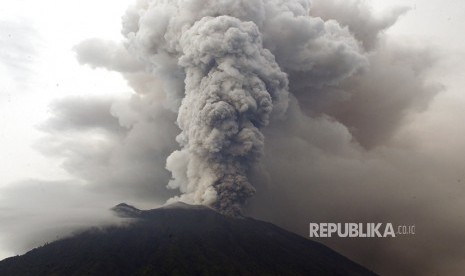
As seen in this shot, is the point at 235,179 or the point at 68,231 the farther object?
the point at 68,231

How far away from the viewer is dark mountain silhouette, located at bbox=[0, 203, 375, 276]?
102 meters

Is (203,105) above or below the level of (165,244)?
above

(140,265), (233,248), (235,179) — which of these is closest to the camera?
(235,179)

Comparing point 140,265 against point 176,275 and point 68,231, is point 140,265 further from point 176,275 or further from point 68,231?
point 68,231

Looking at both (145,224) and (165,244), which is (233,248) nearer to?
(165,244)

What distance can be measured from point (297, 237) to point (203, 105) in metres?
53.2

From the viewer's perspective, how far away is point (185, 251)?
107188 millimetres

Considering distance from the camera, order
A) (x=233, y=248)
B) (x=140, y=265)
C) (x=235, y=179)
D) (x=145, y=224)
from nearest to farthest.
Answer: (x=235, y=179) → (x=140, y=265) → (x=233, y=248) → (x=145, y=224)

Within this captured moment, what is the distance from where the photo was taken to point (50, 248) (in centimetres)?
12594

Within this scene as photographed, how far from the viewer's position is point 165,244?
363ft

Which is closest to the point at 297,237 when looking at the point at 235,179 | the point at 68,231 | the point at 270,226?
the point at 270,226

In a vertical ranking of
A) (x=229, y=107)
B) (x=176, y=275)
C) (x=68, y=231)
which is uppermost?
(x=229, y=107)

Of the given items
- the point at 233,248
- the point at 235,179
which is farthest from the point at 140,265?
the point at 235,179

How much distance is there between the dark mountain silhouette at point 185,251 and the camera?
10169cm
